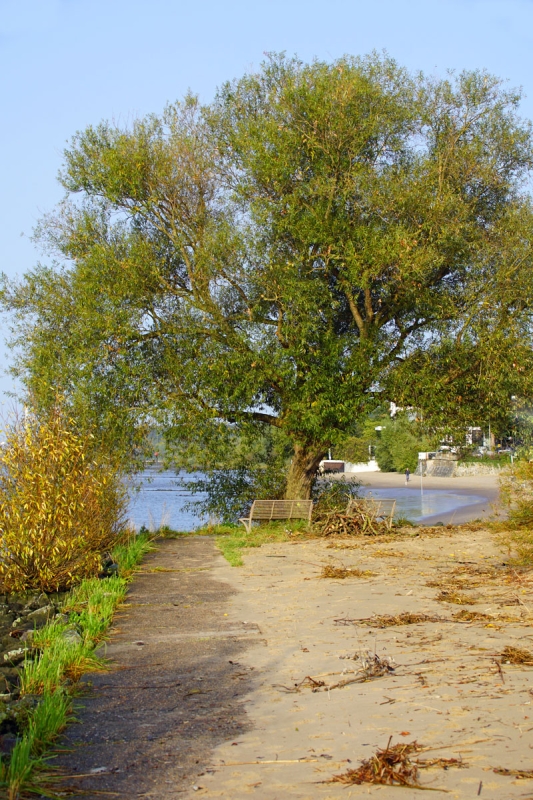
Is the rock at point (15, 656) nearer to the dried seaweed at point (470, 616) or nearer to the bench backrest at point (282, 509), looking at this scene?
the dried seaweed at point (470, 616)

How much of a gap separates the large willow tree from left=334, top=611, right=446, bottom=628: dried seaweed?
391 inches

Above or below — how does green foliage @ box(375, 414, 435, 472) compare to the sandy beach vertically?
above

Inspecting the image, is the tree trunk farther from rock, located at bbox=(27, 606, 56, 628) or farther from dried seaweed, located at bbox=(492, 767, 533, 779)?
dried seaweed, located at bbox=(492, 767, 533, 779)

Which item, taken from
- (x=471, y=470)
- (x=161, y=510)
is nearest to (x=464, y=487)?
(x=471, y=470)

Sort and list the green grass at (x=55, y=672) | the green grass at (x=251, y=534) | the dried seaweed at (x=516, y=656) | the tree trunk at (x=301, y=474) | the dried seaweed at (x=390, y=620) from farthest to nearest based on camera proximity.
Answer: the tree trunk at (x=301, y=474) → the green grass at (x=251, y=534) → the dried seaweed at (x=390, y=620) → the dried seaweed at (x=516, y=656) → the green grass at (x=55, y=672)

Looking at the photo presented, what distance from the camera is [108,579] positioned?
11195 mm

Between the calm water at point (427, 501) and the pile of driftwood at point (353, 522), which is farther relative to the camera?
the calm water at point (427, 501)

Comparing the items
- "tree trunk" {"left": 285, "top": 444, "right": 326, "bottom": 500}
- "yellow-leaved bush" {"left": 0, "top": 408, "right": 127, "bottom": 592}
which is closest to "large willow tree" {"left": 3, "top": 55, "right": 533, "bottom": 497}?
"tree trunk" {"left": 285, "top": 444, "right": 326, "bottom": 500}

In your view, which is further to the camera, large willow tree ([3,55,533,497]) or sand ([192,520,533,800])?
large willow tree ([3,55,533,497])

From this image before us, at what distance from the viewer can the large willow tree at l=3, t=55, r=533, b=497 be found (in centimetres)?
1830

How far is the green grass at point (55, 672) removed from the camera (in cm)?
429

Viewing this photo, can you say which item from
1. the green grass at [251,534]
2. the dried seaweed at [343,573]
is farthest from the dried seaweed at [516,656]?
the green grass at [251,534]

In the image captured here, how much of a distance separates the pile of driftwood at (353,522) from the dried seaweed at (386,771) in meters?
13.7

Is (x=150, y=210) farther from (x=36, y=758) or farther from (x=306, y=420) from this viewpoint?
(x=36, y=758)
